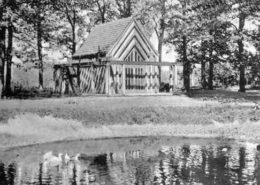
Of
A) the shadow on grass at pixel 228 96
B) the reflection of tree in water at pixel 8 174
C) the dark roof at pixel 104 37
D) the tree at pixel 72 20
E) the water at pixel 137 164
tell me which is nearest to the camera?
the reflection of tree in water at pixel 8 174

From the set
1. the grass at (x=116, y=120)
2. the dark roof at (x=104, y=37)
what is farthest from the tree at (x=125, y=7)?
the grass at (x=116, y=120)

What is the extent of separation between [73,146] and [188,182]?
885cm

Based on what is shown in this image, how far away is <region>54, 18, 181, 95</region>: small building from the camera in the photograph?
38.0 metres

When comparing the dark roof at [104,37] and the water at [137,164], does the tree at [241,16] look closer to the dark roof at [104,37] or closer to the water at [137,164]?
the dark roof at [104,37]

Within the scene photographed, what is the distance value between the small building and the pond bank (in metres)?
11.7

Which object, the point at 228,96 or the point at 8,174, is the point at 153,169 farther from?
the point at 228,96

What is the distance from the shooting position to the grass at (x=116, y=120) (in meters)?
23.4

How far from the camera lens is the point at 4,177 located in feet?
47.4

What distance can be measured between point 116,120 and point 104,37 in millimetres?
16995

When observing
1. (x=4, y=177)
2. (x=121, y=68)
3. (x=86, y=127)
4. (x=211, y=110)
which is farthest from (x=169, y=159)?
(x=121, y=68)

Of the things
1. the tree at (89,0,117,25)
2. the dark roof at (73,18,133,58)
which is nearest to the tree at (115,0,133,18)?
the tree at (89,0,117,25)

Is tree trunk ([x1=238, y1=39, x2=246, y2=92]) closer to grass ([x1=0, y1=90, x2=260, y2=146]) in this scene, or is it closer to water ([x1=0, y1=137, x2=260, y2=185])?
grass ([x1=0, y1=90, x2=260, y2=146])

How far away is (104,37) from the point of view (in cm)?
4156

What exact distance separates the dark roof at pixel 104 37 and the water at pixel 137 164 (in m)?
17.7
